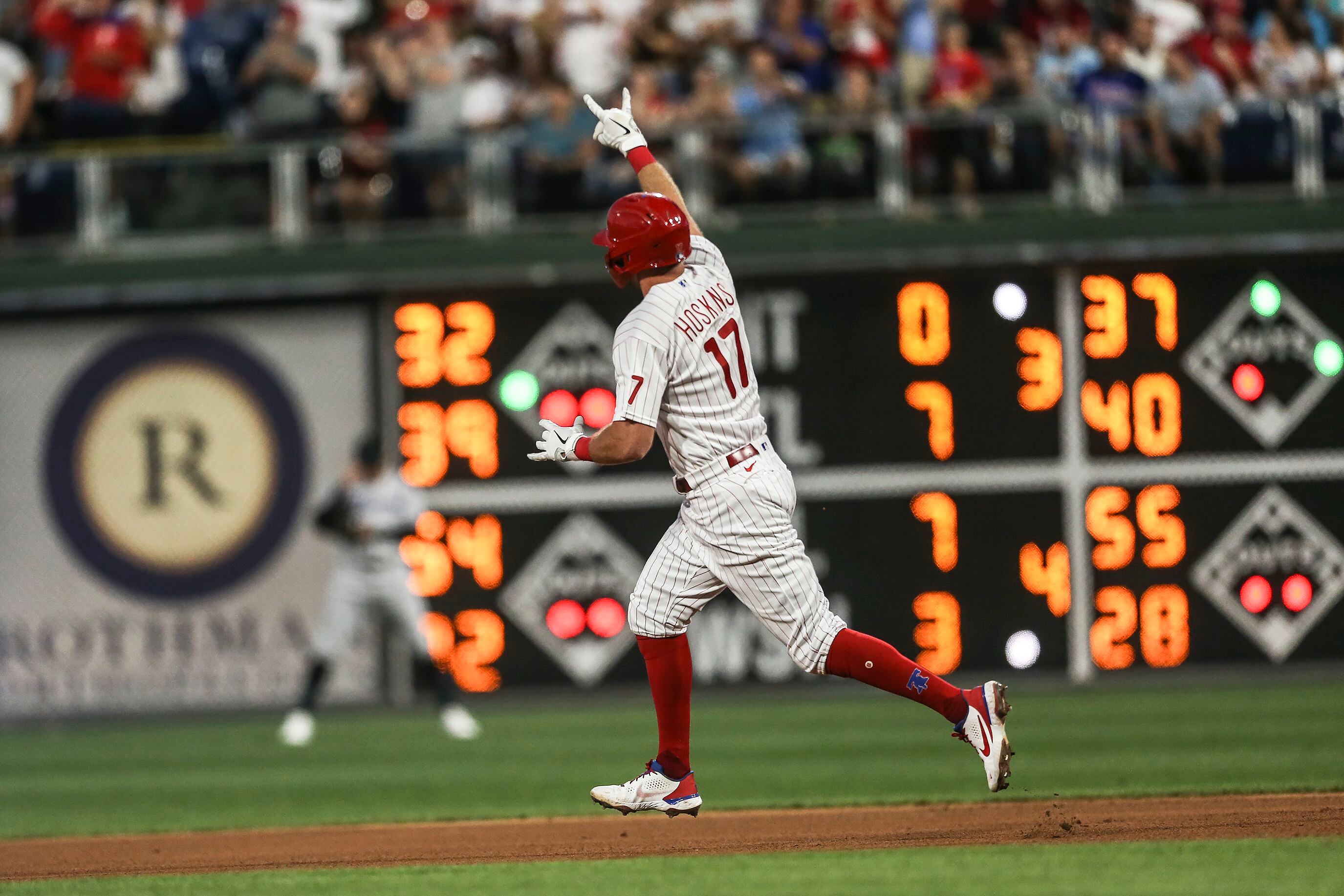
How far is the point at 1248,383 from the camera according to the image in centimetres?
1337

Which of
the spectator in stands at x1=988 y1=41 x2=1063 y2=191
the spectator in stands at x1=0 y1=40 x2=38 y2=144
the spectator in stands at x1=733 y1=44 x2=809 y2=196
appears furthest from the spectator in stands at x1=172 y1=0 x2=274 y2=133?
the spectator in stands at x1=988 y1=41 x2=1063 y2=191

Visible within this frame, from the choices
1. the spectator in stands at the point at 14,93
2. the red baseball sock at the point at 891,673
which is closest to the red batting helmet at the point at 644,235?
the red baseball sock at the point at 891,673

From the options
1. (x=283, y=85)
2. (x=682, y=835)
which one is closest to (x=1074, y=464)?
(x=283, y=85)

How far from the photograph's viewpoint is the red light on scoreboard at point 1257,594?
1334 centimetres

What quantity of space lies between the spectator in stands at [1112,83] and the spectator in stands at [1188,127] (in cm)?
14

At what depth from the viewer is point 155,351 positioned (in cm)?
1484

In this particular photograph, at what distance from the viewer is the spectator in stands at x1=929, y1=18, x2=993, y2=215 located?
1328 centimetres

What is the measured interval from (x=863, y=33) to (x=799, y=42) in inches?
18.4

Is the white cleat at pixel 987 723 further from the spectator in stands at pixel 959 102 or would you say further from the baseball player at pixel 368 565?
the spectator in stands at pixel 959 102

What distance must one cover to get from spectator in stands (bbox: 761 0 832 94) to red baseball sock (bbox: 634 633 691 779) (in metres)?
7.80

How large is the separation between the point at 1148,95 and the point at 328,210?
567cm

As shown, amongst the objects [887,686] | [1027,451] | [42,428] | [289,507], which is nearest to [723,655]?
[1027,451]

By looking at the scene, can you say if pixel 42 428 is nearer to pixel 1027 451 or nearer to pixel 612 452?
pixel 1027 451

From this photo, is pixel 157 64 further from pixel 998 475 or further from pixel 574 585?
pixel 998 475
